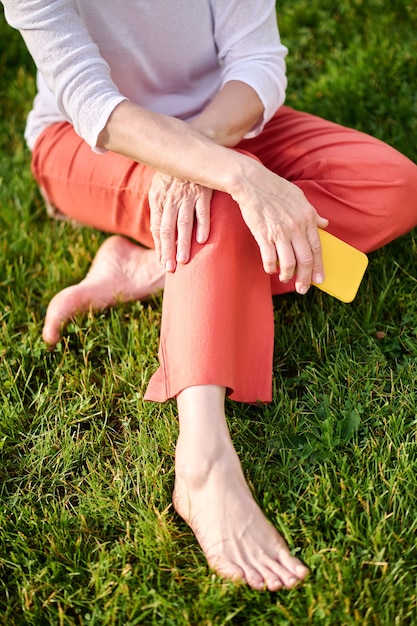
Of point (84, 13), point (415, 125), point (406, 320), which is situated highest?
point (84, 13)

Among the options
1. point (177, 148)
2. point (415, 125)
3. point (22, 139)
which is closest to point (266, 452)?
point (177, 148)

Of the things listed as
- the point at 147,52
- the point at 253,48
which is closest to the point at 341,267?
the point at 253,48

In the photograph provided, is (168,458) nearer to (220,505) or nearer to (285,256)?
(220,505)

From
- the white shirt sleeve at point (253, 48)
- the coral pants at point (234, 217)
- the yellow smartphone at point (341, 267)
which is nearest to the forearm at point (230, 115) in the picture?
the white shirt sleeve at point (253, 48)

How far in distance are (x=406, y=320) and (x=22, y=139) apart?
168cm

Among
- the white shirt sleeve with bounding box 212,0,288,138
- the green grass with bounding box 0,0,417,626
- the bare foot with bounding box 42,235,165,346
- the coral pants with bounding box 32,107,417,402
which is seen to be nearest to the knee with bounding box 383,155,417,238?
the coral pants with bounding box 32,107,417,402

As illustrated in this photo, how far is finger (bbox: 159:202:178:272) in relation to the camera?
1.84 meters

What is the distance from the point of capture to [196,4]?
2.09 meters

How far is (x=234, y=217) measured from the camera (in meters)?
1.83

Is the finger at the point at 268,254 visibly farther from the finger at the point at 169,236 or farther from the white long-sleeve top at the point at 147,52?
the white long-sleeve top at the point at 147,52

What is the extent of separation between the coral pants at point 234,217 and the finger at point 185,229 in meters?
0.02

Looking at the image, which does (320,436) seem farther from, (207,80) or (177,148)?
(207,80)

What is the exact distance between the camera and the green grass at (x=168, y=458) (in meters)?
1.56

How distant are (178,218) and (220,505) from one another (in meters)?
0.67
